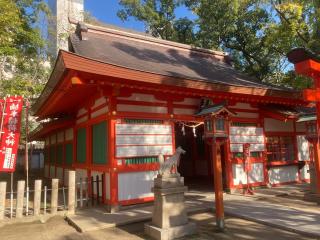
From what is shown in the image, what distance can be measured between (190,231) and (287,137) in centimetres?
778

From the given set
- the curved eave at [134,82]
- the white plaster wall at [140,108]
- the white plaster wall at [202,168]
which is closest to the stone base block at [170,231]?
the white plaster wall at [140,108]

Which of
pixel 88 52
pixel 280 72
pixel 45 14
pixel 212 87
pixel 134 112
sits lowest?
pixel 134 112

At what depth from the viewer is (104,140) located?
A: 8.69 metres

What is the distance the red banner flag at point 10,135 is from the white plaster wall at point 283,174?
29.3ft

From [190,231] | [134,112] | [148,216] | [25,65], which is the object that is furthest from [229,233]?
[25,65]

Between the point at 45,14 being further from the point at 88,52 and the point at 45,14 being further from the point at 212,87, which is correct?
the point at 212,87

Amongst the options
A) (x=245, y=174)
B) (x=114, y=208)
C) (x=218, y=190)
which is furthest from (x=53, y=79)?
(x=245, y=174)

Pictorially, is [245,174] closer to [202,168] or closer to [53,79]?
[202,168]

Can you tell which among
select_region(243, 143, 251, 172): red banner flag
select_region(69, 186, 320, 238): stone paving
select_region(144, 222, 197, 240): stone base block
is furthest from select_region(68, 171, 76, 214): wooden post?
select_region(243, 143, 251, 172): red banner flag

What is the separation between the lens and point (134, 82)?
7.75 meters

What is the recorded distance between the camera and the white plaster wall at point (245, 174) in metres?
10.2

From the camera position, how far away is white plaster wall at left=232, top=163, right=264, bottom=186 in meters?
10.2

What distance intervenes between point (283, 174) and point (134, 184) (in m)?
6.49

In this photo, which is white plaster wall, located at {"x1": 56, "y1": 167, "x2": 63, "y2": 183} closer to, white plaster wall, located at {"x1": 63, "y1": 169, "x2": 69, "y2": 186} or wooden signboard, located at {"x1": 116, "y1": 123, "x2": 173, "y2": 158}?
white plaster wall, located at {"x1": 63, "y1": 169, "x2": 69, "y2": 186}
